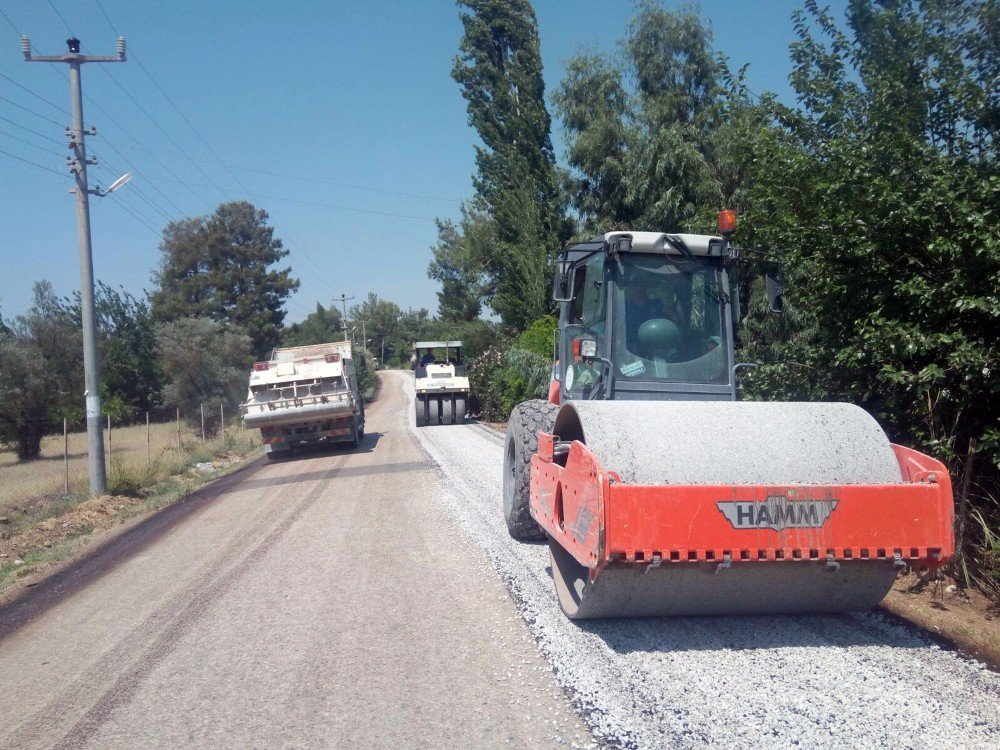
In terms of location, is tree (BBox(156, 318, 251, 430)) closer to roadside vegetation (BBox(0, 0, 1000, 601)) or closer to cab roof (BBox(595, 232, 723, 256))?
roadside vegetation (BBox(0, 0, 1000, 601))

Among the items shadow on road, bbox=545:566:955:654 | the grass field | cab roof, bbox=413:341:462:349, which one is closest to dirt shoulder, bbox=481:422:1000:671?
shadow on road, bbox=545:566:955:654

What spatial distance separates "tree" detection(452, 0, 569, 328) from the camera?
2627cm

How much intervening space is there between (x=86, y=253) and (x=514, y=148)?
53.7ft

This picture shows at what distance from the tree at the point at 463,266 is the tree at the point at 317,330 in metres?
11.7

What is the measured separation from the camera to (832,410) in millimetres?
4734

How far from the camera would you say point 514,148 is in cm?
2736

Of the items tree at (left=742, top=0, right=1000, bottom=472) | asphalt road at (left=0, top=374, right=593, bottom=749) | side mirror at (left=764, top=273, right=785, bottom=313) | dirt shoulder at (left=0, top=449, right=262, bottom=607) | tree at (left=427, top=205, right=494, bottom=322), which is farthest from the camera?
tree at (left=427, top=205, right=494, bottom=322)

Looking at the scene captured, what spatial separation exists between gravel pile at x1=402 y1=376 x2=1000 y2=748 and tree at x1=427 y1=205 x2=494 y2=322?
2707cm

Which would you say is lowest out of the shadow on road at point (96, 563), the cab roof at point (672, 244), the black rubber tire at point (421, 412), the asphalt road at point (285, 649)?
the shadow on road at point (96, 563)

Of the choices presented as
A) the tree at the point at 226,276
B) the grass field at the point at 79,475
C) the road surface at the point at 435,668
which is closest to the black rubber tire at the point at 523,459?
the road surface at the point at 435,668

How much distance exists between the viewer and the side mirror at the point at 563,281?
6.69 metres

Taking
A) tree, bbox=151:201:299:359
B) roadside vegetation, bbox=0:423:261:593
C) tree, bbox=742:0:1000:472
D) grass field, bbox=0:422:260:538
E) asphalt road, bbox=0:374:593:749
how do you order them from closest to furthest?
asphalt road, bbox=0:374:593:749 → tree, bbox=742:0:1000:472 → roadside vegetation, bbox=0:423:261:593 → grass field, bbox=0:422:260:538 → tree, bbox=151:201:299:359

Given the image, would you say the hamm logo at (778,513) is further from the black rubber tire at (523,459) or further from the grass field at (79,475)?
the grass field at (79,475)

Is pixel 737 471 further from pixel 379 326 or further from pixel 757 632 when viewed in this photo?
pixel 379 326
